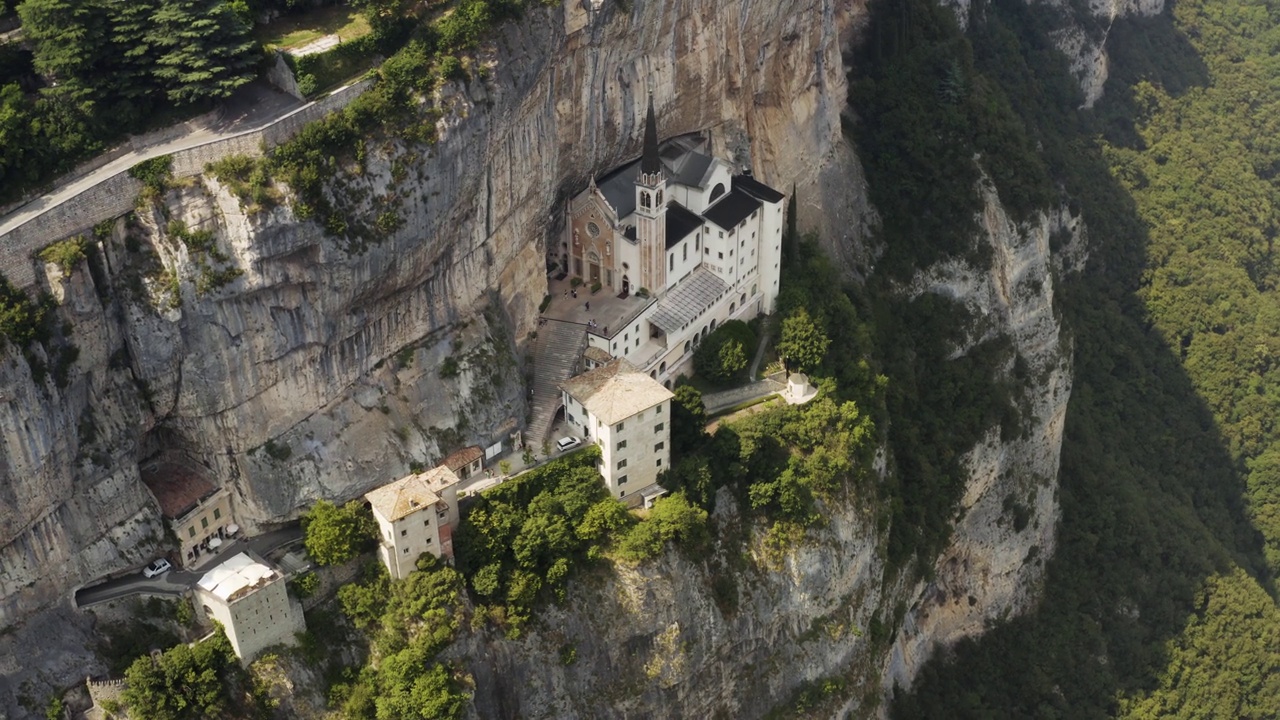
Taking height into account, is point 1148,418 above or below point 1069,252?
below

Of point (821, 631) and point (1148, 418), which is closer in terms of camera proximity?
point (821, 631)

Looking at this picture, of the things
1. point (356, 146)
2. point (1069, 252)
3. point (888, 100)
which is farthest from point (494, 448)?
point (1069, 252)

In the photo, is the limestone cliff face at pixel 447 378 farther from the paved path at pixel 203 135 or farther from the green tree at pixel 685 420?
the green tree at pixel 685 420

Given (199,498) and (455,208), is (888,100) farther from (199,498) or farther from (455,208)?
(199,498)

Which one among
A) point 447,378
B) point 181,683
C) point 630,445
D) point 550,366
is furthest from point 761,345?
point 181,683

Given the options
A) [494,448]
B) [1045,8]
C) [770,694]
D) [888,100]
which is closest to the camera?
[494,448]

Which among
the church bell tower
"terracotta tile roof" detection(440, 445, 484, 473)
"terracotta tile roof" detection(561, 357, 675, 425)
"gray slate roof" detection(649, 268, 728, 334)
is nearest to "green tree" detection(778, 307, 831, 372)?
"gray slate roof" detection(649, 268, 728, 334)
